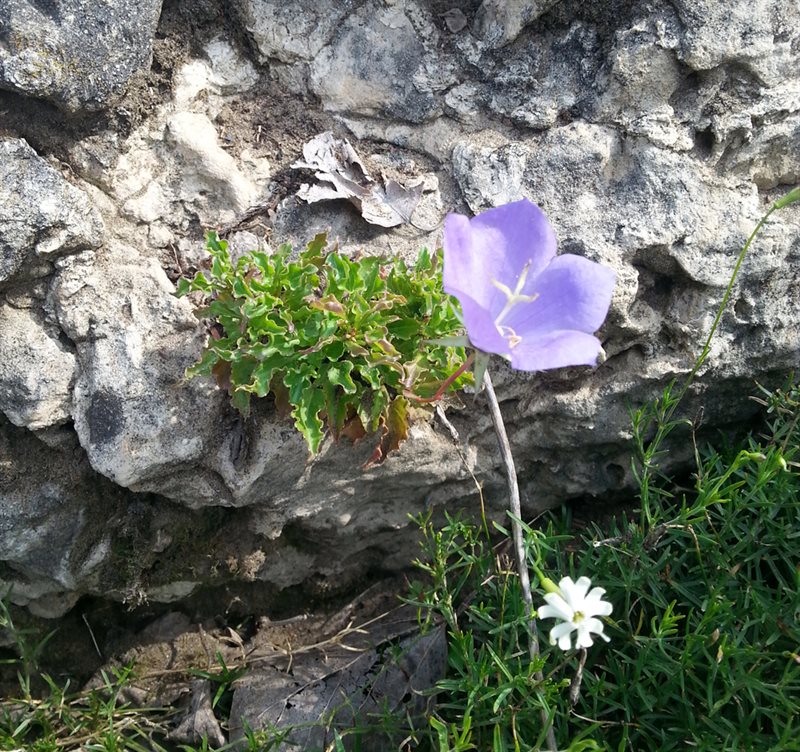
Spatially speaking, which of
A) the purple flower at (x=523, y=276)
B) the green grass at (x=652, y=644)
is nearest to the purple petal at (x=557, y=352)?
the purple flower at (x=523, y=276)

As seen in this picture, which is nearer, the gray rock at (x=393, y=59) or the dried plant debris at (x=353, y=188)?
the dried plant debris at (x=353, y=188)

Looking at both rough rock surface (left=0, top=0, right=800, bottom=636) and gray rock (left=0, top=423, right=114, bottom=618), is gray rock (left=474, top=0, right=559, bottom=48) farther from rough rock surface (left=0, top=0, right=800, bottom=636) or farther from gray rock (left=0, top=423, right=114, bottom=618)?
gray rock (left=0, top=423, right=114, bottom=618)

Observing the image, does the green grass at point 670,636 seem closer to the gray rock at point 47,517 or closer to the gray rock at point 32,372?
the gray rock at point 47,517

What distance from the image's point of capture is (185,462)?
300cm

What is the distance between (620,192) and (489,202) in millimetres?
512

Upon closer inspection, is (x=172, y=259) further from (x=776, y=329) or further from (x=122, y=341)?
(x=776, y=329)

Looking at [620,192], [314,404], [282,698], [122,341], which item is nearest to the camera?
[314,404]

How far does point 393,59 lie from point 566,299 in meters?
1.61

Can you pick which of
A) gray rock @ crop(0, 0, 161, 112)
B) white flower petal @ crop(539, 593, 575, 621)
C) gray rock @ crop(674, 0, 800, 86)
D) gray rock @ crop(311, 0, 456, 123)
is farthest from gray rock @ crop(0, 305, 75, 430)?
gray rock @ crop(674, 0, 800, 86)

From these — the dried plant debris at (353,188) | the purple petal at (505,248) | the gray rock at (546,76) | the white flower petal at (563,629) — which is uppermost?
the gray rock at (546,76)

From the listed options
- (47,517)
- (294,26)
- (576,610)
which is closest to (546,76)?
(294,26)

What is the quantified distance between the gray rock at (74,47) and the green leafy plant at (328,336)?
0.75 meters

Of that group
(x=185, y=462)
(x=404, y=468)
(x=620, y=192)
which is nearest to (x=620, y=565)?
(x=404, y=468)

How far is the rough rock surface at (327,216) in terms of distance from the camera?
2957 mm
